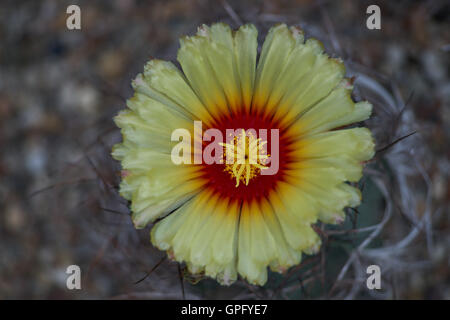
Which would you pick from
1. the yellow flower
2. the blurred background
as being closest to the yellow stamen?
the yellow flower

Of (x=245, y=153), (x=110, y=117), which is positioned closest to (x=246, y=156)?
(x=245, y=153)

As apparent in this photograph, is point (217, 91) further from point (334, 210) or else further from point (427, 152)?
point (427, 152)

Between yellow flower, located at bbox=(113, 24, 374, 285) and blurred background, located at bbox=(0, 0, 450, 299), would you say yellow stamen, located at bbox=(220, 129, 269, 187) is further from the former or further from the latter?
blurred background, located at bbox=(0, 0, 450, 299)

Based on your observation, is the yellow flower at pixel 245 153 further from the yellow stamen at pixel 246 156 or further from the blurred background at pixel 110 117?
the blurred background at pixel 110 117

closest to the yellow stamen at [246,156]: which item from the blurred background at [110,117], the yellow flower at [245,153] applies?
the yellow flower at [245,153]

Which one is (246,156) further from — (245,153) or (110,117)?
(110,117)
